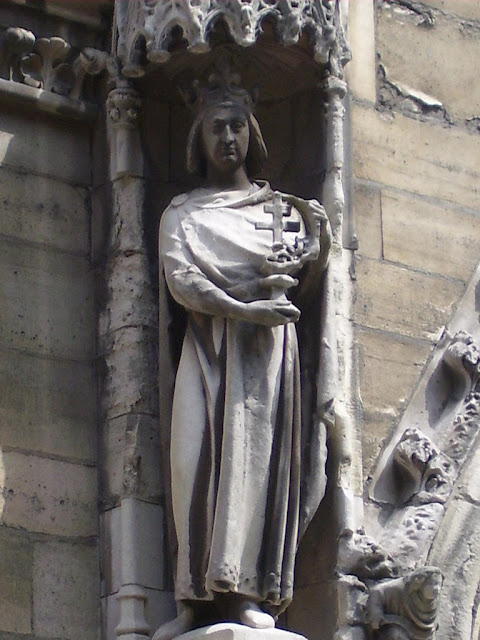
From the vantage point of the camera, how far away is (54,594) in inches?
293

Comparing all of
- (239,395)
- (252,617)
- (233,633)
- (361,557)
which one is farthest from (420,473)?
(233,633)

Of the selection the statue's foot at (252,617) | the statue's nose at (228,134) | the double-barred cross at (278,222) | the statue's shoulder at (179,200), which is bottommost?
the statue's foot at (252,617)

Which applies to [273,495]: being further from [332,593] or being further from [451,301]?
[451,301]

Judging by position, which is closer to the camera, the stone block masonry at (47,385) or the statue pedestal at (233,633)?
the statue pedestal at (233,633)

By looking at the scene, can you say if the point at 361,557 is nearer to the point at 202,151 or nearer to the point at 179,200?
the point at 179,200

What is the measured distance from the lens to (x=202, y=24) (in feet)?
25.0

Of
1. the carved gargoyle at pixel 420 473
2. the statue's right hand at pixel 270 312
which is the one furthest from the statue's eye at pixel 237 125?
the carved gargoyle at pixel 420 473

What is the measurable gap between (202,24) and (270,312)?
34.9 inches

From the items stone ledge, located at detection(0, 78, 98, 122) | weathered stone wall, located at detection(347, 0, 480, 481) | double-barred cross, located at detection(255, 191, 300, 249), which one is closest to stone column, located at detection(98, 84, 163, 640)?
stone ledge, located at detection(0, 78, 98, 122)

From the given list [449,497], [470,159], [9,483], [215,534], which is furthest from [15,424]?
[470,159]

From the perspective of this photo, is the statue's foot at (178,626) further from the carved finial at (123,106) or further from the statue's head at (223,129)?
the carved finial at (123,106)

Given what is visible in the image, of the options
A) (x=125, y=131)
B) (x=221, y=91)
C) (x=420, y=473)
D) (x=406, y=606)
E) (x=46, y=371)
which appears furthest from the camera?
(x=420, y=473)

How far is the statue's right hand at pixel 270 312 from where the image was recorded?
7352 mm

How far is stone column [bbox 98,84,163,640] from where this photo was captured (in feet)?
24.4
